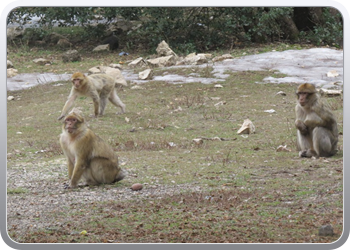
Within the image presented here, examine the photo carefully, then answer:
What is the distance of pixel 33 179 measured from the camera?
995 cm

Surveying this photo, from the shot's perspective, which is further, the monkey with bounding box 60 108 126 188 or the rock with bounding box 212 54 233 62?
the rock with bounding box 212 54 233 62

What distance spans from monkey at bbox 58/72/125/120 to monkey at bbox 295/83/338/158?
6858 mm

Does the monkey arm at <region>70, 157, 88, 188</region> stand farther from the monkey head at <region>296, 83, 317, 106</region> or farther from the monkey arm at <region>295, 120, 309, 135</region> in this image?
the monkey arm at <region>295, 120, 309, 135</region>

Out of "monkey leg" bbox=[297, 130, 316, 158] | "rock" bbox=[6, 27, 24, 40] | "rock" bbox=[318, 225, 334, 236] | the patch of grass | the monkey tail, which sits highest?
"rock" bbox=[6, 27, 24, 40]

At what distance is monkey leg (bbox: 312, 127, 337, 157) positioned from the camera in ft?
37.8

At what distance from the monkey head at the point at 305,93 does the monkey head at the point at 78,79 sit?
722 cm

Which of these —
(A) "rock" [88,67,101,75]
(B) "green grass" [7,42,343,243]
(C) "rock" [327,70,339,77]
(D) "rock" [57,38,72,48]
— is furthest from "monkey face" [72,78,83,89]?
(C) "rock" [327,70,339,77]

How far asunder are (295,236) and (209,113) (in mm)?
8324

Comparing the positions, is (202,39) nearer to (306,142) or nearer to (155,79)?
(306,142)

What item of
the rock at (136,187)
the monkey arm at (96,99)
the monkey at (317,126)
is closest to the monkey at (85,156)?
the rock at (136,187)

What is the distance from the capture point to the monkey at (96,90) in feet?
54.5

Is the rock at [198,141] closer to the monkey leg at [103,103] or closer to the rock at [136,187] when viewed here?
the rock at [136,187]

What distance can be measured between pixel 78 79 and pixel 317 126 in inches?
291

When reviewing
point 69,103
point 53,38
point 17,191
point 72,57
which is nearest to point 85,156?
point 17,191
